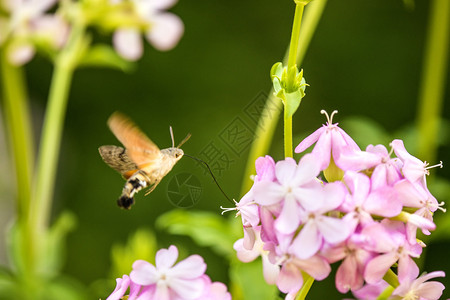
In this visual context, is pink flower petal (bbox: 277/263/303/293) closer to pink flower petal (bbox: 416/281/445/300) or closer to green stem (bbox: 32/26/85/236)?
pink flower petal (bbox: 416/281/445/300)

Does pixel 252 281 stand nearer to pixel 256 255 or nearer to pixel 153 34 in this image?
pixel 256 255

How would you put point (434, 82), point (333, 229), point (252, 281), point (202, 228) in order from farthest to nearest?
point (434, 82) → point (202, 228) → point (252, 281) → point (333, 229)

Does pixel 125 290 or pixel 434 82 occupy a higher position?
pixel 434 82

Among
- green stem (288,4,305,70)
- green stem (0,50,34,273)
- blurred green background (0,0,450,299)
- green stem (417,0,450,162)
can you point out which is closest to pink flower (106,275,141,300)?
green stem (288,4,305,70)

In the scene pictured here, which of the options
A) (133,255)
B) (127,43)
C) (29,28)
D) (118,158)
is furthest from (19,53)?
(118,158)

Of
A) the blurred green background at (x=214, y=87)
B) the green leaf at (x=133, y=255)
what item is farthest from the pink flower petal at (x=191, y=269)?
the blurred green background at (x=214, y=87)

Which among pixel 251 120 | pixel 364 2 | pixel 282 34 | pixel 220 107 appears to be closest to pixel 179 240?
pixel 220 107

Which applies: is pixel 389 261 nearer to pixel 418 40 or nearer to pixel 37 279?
pixel 37 279
